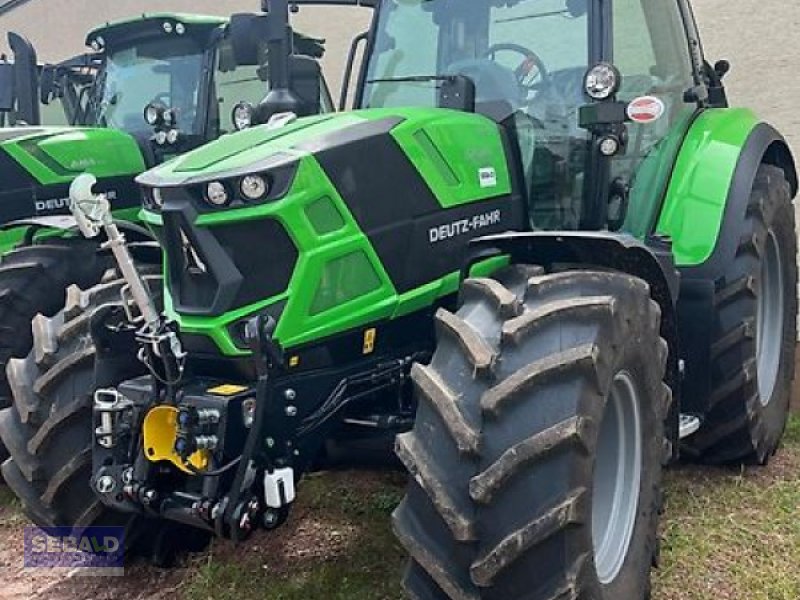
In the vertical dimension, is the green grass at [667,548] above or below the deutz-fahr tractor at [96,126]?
below

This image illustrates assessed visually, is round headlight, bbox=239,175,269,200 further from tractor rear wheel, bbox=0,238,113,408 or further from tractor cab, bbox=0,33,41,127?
tractor cab, bbox=0,33,41,127

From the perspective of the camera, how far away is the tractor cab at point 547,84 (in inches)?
143

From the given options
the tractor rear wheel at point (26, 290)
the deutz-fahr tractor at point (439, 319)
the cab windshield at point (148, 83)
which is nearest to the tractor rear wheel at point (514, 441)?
the deutz-fahr tractor at point (439, 319)

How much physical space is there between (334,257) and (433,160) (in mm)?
521

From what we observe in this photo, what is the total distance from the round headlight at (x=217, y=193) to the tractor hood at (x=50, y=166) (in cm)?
321

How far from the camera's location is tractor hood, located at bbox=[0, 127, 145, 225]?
5.59 m

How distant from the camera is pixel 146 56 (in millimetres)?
6500

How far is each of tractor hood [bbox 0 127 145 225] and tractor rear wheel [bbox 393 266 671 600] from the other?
11.9 ft

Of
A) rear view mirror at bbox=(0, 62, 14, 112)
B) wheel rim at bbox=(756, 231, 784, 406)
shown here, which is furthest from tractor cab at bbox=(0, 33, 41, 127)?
wheel rim at bbox=(756, 231, 784, 406)

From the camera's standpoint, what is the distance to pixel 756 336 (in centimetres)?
430

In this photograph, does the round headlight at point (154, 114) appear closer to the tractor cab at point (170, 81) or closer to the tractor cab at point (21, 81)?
the tractor cab at point (170, 81)

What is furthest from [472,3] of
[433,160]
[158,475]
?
[158,475]

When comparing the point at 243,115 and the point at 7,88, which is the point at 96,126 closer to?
the point at 7,88

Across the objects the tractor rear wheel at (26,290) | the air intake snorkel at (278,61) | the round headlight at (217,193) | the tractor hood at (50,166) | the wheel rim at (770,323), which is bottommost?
the wheel rim at (770,323)
